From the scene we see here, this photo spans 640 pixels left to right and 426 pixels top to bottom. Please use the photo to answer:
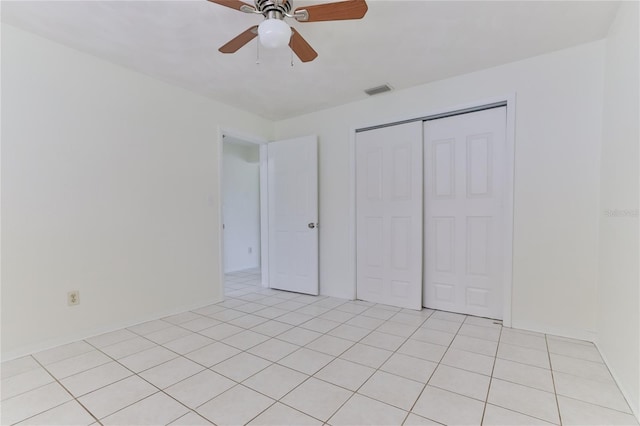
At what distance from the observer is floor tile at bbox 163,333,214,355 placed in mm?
2277

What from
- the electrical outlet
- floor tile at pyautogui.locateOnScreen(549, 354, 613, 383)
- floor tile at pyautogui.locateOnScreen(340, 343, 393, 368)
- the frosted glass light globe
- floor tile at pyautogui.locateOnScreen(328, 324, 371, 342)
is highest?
the frosted glass light globe

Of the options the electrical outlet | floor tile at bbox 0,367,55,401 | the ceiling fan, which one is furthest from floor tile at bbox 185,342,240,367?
the ceiling fan

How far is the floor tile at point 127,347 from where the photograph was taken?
2196 millimetres

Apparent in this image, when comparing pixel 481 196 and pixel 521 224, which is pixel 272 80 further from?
pixel 521 224

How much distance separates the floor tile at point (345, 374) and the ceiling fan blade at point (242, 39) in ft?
7.23

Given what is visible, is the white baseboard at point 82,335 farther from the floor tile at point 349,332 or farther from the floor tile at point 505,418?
the floor tile at point 505,418

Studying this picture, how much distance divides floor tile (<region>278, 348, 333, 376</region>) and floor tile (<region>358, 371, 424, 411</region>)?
14.3 inches

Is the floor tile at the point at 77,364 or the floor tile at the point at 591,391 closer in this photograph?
the floor tile at the point at 591,391

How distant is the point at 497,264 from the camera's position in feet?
9.18

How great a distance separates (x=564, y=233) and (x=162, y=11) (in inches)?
136

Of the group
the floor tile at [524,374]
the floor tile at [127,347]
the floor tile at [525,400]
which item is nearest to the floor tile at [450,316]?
the floor tile at [524,374]

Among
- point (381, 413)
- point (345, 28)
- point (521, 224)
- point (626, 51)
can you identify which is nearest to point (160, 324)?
point (381, 413)

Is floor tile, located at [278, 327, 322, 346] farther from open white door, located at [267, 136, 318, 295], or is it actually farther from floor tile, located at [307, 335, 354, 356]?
open white door, located at [267, 136, 318, 295]

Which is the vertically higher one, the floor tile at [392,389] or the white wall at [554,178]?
the white wall at [554,178]
